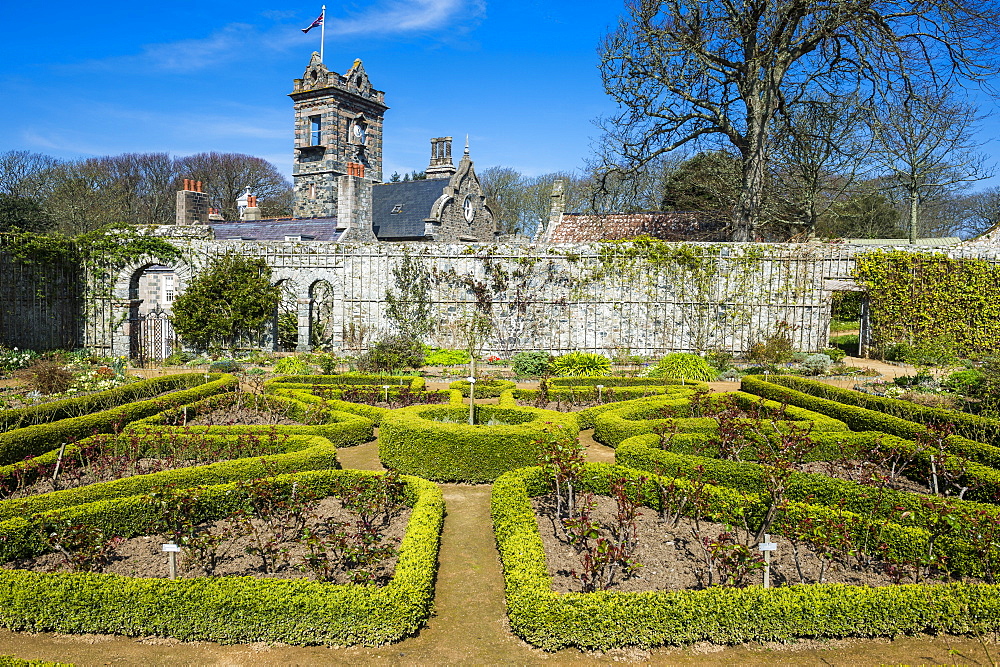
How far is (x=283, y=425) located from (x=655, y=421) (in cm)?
522

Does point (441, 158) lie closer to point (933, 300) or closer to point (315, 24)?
point (315, 24)

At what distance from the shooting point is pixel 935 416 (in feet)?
30.4

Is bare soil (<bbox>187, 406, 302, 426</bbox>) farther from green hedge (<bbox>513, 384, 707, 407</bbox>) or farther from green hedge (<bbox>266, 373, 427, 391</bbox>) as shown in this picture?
green hedge (<bbox>513, 384, 707, 407</bbox>)

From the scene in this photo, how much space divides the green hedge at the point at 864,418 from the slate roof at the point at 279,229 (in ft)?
53.8

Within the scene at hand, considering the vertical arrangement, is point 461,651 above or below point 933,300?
below

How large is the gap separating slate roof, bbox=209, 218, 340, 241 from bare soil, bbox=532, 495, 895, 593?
19.6 metres

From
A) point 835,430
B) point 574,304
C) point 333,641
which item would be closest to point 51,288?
point 574,304

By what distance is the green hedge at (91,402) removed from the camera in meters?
8.41

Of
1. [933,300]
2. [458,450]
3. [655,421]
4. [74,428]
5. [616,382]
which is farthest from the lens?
[933,300]

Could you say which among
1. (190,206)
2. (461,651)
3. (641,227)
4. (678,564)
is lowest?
(461,651)

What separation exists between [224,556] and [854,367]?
1502cm

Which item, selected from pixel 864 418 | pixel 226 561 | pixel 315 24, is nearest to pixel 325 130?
pixel 315 24

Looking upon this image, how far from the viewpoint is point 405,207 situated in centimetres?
3058

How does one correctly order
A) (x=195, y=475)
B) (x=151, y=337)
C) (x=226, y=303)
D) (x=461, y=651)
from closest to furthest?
1. (x=461, y=651)
2. (x=195, y=475)
3. (x=226, y=303)
4. (x=151, y=337)
